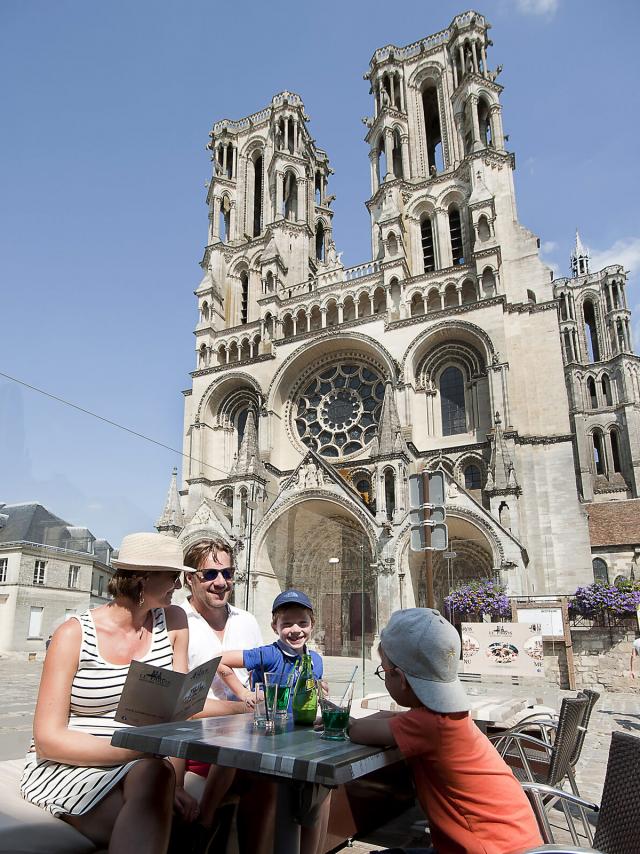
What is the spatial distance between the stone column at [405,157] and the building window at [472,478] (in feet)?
47.6

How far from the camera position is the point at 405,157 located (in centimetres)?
2769

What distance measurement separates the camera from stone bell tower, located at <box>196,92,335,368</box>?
27078 millimetres

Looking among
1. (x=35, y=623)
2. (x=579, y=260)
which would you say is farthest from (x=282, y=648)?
(x=579, y=260)

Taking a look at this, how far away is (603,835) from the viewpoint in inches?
82.8

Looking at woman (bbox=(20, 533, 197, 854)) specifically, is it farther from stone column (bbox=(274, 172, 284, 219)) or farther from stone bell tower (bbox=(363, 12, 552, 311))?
stone column (bbox=(274, 172, 284, 219))

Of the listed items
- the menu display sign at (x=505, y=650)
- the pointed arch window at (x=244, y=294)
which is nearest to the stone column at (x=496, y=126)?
the pointed arch window at (x=244, y=294)

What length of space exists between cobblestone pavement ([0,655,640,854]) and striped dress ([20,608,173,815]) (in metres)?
2.10

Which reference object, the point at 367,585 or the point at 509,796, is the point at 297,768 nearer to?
the point at 509,796

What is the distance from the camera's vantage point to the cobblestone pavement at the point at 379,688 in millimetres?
3844

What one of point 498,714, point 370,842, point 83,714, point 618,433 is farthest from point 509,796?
point 618,433

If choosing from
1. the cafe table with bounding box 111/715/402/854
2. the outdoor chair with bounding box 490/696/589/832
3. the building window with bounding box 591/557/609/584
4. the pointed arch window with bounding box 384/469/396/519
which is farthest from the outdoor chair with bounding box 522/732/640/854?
the building window with bounding box 591/557/609/584

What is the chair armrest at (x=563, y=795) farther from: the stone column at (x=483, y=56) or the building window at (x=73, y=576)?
the building window at (x=73, y=576)

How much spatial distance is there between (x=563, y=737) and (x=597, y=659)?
1055cm

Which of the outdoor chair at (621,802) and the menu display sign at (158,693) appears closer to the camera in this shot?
the outdoor chair at (621,802)
